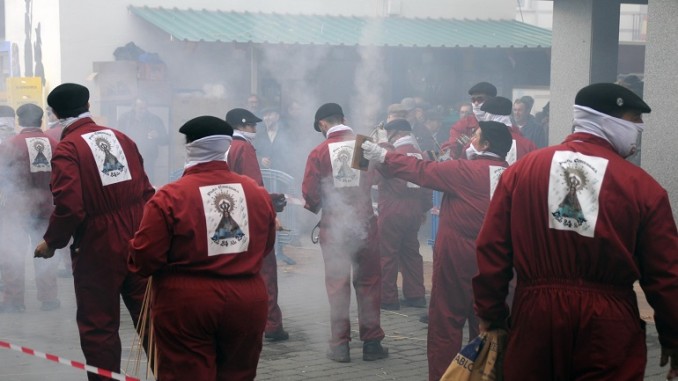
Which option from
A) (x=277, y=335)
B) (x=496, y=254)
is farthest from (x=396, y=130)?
(x=496, y=254)

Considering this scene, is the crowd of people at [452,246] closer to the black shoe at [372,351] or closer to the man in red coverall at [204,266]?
the man in red coverall at [204,266]

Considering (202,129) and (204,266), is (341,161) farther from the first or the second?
(204,266)

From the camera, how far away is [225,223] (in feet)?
14.8

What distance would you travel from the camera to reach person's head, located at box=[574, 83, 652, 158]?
3.98m

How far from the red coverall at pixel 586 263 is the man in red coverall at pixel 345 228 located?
A: 3319 millimetres

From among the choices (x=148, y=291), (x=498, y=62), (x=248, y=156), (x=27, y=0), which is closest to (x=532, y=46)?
(x=498, y=62)

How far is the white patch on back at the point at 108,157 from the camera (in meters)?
5.63

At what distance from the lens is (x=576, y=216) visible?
3865 mm

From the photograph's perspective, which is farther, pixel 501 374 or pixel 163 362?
pixel 163 362

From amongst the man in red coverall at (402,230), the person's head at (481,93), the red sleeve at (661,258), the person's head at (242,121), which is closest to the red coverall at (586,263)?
the red sleeve at (661,258)

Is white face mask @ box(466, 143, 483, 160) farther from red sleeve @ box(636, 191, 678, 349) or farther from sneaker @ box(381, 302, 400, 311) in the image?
sneaker @ box(381, 302, 400, 311)

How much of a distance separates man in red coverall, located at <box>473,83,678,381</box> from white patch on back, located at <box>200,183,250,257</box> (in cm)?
117

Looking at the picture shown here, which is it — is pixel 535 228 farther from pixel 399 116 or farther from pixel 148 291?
pixel 399 116

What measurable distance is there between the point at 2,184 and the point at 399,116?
4.43 metres
